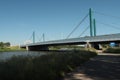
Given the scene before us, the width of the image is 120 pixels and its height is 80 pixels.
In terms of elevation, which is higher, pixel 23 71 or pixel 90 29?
pixel 90 29

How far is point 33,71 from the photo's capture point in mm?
9984

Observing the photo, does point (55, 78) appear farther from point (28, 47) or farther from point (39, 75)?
point (28, 47)

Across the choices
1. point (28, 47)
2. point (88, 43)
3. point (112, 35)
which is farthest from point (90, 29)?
point (28, 47)

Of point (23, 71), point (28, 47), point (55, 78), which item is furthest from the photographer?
point (28, 47)

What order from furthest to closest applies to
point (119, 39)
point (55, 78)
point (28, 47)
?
point (28, 47) → point (119, 39) → point (55, 78)

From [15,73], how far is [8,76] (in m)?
0.50

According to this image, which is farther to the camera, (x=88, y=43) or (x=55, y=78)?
(x=88, y=43)

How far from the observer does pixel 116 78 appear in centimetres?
1080

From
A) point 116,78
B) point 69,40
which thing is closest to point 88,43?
point 69,40

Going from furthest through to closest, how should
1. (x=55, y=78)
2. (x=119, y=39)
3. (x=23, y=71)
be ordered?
(x=119, y=39), (x=55, y=78), (x=23, y=71)

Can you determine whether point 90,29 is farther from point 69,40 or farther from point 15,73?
point 15,73

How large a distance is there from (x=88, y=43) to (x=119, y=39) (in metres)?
9.54

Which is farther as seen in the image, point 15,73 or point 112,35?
point 112,35

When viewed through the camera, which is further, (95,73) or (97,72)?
(97,72)
